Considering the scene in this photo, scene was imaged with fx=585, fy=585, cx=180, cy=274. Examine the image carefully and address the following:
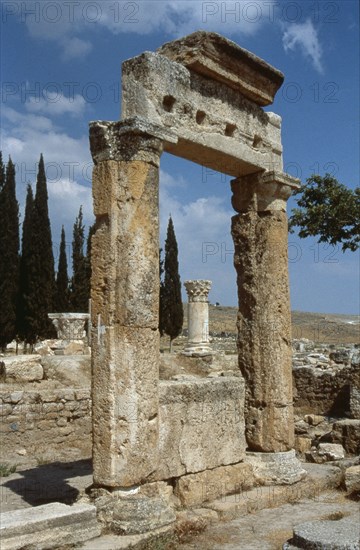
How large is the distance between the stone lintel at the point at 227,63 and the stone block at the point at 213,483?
15.1 ft

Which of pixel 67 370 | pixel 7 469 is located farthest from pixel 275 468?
pixel 67 370

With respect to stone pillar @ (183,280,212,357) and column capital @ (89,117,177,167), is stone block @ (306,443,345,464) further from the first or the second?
stone pillar @ (183,280,212,357)

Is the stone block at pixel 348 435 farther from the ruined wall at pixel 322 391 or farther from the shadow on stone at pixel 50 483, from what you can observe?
the shadow on stone at pixel 50 483

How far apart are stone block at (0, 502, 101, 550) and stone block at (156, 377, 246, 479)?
1170 mm

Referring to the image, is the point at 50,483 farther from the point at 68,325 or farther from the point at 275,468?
the point at 68,325

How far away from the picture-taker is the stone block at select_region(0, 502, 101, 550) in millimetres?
4543

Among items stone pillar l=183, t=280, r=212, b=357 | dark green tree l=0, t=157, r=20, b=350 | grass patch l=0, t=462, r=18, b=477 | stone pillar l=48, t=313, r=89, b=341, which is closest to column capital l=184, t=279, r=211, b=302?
stone pillar l=183, t=280, r=212, b=357

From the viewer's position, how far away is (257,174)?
7.70 metres

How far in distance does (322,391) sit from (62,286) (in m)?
21.5

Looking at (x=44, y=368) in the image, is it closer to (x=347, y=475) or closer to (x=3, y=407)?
(x=3, y=407)

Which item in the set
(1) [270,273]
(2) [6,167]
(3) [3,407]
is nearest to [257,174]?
(1) [270,273]

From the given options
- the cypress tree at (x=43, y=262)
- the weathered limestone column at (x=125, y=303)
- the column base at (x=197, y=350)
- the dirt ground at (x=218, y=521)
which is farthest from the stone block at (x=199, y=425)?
the cypress tree at (x=43, y=262)

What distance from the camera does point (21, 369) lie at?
11.8 meters

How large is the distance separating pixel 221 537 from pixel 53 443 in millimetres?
5708
